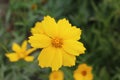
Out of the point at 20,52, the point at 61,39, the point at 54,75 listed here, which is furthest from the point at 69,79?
the point at 61,39

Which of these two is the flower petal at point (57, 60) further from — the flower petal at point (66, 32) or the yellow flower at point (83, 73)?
the yellow flower at point (83, 73)

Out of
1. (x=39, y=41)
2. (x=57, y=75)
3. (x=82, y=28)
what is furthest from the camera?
(x=82, y=28)

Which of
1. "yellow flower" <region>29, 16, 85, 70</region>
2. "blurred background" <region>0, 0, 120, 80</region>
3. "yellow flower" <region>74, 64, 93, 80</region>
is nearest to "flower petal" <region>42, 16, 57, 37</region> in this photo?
"yellow flower" <region>29, 16, 85, 70</region>

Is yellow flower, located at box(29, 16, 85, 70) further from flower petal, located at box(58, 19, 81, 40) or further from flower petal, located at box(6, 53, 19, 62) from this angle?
flower petal, located at box(6, 53, 19, 62)

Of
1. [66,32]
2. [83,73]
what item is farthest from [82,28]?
[66,32]

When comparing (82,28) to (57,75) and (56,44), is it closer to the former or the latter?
(57,75)

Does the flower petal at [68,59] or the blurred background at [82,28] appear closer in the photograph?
the flower petal at [68,59]

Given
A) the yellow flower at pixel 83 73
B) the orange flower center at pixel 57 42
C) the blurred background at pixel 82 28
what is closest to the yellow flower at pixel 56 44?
the orange flower center at pixel 57 42
